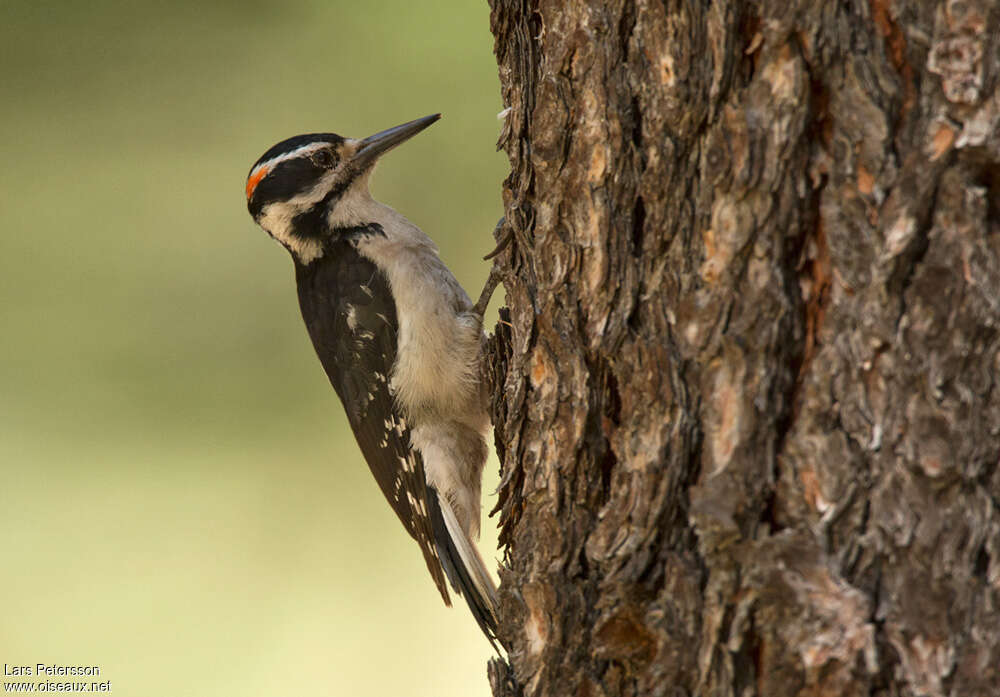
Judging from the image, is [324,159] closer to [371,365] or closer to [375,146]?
[375,146]

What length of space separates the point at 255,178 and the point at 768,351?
2340 mm

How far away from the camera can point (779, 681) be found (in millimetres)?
1266

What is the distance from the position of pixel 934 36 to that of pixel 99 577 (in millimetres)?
3876

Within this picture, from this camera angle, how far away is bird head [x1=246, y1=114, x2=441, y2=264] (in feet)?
10.5

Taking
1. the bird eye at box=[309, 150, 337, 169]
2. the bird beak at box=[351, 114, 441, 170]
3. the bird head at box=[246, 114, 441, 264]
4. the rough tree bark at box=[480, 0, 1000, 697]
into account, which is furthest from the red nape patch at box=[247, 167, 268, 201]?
the rough tree bark at box=[480, 0, 1000, 697]

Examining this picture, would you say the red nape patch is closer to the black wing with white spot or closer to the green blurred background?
the black wing with white spot

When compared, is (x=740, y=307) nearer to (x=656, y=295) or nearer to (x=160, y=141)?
(x=656, y=295)

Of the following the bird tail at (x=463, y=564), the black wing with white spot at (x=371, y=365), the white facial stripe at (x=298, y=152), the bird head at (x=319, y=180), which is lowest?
the bird tail at (x=463, y=564)

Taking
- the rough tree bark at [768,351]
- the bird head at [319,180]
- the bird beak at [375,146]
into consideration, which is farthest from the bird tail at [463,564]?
→ the rough tree bark at [768,351]

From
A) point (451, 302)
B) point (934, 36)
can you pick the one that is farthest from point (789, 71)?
point (451, 302)

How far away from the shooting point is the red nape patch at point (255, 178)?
3229mm

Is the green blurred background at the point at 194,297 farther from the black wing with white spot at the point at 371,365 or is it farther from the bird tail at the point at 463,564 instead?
the bird tail at the point at 463,564

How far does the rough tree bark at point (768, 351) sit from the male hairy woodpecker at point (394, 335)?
4.46 feet

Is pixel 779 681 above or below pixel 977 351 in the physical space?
below
